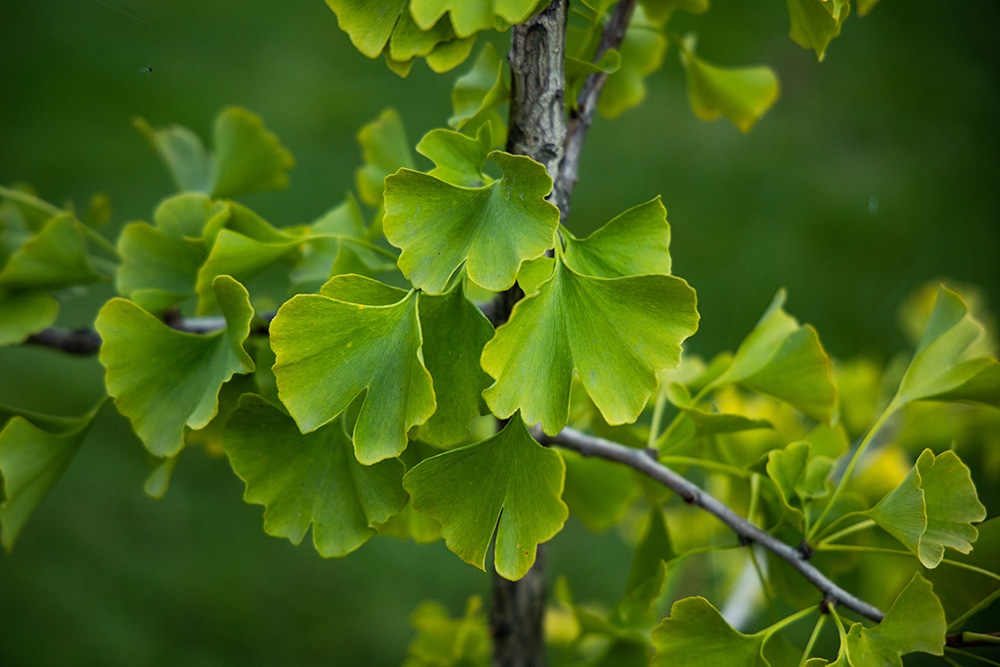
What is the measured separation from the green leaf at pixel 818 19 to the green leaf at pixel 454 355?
236 mm

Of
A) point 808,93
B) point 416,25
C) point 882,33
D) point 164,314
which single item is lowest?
point 808,93

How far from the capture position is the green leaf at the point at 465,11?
1.18 feet

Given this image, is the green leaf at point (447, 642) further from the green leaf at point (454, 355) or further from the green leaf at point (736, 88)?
the green leaf at point (736, 88)

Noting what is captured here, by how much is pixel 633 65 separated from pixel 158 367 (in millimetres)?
414

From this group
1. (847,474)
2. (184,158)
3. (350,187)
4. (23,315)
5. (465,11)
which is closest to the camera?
(465,11)

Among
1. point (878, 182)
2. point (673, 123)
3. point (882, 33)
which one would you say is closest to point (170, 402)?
point (673, 123)

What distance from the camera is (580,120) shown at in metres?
0.51

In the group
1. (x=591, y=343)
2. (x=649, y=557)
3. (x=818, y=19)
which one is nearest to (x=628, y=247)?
(x=591, y=343)

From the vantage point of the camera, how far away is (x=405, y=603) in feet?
4.88

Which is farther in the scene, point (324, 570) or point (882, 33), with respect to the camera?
point (882, 33)

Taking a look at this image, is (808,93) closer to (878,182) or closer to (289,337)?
(878,182)

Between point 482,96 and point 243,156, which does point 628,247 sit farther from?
point 243,156

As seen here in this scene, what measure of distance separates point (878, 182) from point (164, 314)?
159cm

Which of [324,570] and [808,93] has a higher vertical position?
[808,93]
